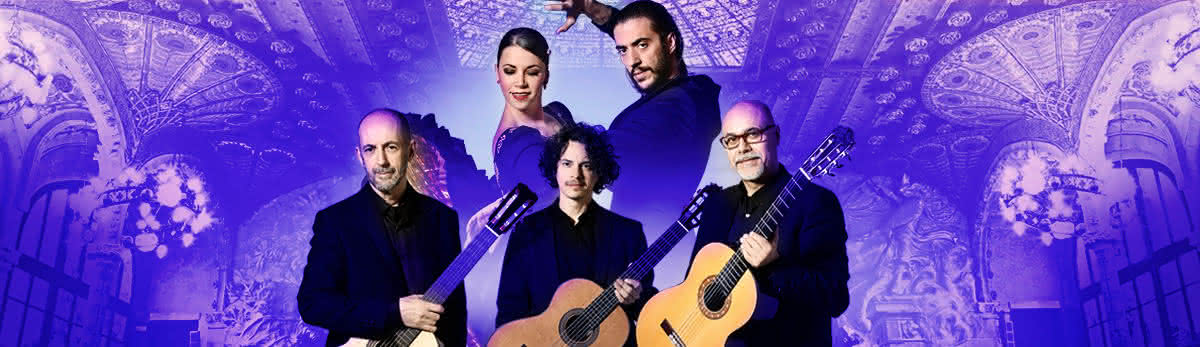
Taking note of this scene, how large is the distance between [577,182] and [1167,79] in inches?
145

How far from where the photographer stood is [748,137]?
5.11 metres

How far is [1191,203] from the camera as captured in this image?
592 centimetres

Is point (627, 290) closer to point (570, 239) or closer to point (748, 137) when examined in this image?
point (570, 239)

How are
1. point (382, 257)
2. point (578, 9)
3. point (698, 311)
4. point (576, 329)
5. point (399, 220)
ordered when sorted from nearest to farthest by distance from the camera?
point (698, 311)
point (576, 329)
point (382, 257)
point (399, 220)
point (578, 9)

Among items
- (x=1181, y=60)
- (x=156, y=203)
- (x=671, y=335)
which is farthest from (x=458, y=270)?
(x=1181, y=60)

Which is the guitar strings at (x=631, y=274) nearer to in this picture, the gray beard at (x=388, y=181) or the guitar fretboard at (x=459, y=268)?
the guitar fretboard at (x=459, y=268)

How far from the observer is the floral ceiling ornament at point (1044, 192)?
579cm

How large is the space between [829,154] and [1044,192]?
2039 mm

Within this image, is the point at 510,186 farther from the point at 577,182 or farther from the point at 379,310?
the point at 379,310

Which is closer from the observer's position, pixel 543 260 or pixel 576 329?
pixel 576 329

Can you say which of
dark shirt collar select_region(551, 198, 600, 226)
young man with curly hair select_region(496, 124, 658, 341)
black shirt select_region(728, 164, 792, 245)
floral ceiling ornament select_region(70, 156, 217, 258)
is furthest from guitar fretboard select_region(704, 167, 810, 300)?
floral ceiling ornament select_region(70, 156, 217, 258)

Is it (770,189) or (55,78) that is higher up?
(55,78)

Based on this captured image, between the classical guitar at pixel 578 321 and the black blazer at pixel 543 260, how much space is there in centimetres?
11

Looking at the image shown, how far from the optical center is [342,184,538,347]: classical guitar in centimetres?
477
